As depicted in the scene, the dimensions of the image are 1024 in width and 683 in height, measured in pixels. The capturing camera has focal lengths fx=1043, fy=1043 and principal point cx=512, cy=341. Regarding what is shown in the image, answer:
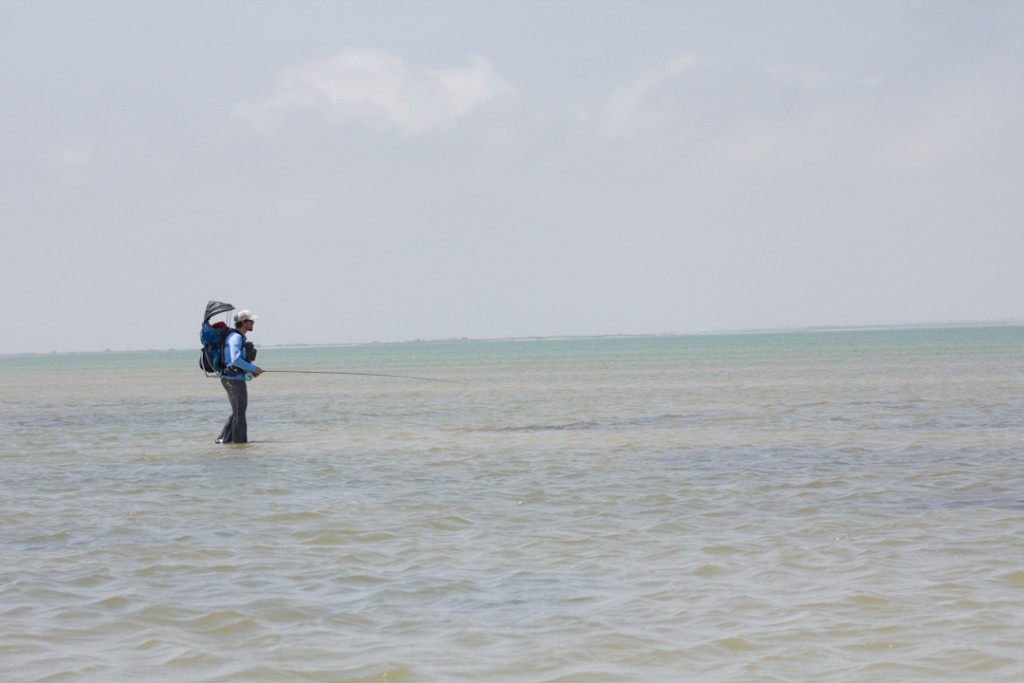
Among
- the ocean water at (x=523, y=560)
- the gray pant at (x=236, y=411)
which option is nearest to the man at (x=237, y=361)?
the gray pant at (x=236, y=411)

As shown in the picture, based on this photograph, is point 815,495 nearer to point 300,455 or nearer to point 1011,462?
point 1011,462

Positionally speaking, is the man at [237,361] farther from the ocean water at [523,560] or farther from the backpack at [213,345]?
the ocean water at [523,560]

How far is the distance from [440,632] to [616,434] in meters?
13.0

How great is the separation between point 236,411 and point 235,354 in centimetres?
145

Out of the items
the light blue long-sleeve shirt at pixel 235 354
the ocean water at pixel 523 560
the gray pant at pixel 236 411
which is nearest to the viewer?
the ocean water at pixel 523 560

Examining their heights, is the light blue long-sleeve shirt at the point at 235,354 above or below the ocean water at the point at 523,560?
above

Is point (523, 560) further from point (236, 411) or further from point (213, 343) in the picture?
point (236, 411)

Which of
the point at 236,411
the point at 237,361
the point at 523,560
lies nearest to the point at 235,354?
the point at 237,361

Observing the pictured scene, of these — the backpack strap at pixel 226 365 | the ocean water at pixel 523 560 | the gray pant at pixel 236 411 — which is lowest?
the ocean water at pixel 523 560

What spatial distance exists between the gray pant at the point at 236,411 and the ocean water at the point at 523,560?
0.23 m

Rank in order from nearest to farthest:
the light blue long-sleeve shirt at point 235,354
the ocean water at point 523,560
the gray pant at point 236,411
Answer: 1. the ocean water at point 523,560
2. the light blue long-sleeve shirt at point 235,354
3. the gray pant at point 236,411

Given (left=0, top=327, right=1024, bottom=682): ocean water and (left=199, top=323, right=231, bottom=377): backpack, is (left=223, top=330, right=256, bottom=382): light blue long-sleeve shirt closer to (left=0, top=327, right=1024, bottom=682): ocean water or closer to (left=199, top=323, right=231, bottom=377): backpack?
(left=199, top=323, right=231, bottom=377): backpack

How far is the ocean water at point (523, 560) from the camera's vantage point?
228 inches

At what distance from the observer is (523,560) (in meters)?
8.04
